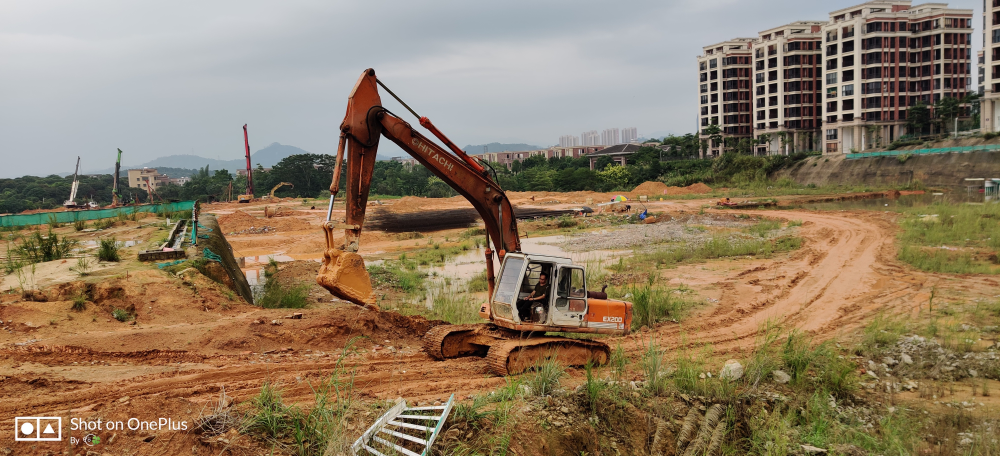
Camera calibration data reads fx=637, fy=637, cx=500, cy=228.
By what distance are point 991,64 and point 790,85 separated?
80.7 ft

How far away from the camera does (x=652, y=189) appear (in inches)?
2689

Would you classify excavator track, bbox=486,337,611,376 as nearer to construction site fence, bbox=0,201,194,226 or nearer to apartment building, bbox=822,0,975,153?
construction site fence, bbox=0,201,194,226

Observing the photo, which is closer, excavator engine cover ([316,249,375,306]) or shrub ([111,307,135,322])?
excavator engine cover ([316,249,375,306])

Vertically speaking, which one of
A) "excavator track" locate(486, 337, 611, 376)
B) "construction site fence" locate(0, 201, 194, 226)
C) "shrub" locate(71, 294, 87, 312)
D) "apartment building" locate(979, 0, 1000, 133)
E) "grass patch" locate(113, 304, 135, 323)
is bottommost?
"excavator track" locate(486, 337, 611, 376)

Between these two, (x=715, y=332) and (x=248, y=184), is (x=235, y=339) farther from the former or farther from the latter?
(x=248, y=184)

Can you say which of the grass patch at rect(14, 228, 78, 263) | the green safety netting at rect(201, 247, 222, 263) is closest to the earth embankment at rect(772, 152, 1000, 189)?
the green safety netting at rect(201, 247, 222, 263)

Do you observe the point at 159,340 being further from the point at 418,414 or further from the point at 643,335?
the point at 643,335

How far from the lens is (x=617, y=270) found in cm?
2161

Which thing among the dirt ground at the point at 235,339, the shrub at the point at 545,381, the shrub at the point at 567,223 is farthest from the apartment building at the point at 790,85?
the shrub at the point at 545,381

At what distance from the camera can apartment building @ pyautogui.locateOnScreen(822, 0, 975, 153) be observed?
222ft

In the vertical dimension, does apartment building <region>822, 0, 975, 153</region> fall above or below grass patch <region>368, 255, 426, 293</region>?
above

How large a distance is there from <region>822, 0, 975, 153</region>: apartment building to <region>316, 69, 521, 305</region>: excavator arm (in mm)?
70129

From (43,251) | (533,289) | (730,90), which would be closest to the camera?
(533,289)

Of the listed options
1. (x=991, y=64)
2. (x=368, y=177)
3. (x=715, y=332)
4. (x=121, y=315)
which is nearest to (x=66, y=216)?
(x=121, y=315)
